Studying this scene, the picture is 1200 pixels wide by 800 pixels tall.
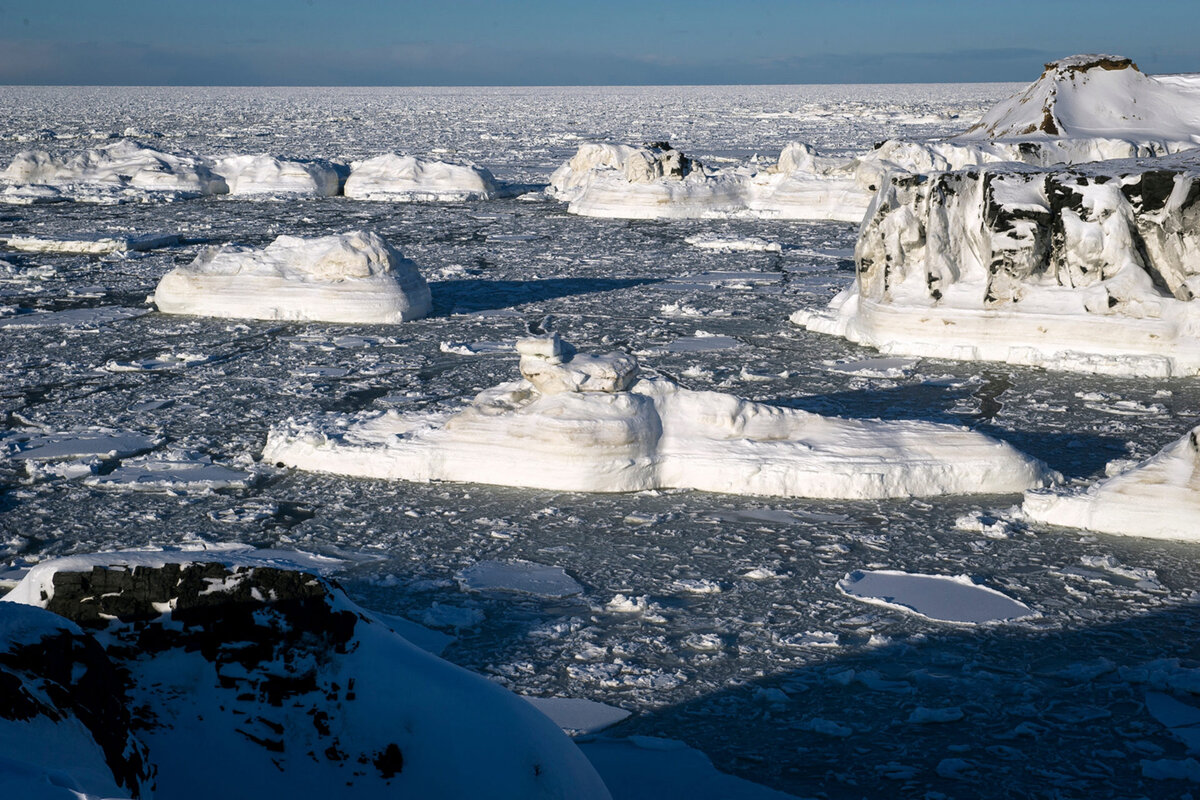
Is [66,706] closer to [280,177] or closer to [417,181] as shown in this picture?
[417,181]

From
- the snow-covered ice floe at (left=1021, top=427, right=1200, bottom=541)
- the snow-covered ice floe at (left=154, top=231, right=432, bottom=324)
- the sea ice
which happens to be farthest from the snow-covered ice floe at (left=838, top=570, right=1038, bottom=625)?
the snow-covered ice floe at (left=154, top=231, right=432, bottom=324)

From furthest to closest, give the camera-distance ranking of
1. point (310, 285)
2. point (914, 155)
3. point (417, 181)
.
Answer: point (417, 181)
point (914, 155)
point (310, 285)

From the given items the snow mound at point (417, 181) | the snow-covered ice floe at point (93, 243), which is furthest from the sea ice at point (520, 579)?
the snow mound at point (417, 181)

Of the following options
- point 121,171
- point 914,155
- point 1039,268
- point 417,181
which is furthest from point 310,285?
point 121,171

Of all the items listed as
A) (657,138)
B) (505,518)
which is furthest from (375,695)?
(657,138)

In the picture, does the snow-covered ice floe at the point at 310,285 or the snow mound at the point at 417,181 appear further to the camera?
the snow mound at the point at 417,181

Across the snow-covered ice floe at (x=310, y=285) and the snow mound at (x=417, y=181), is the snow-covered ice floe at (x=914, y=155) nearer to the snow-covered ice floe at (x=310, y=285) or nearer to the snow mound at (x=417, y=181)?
the snow mound at (x=417, y=181)
